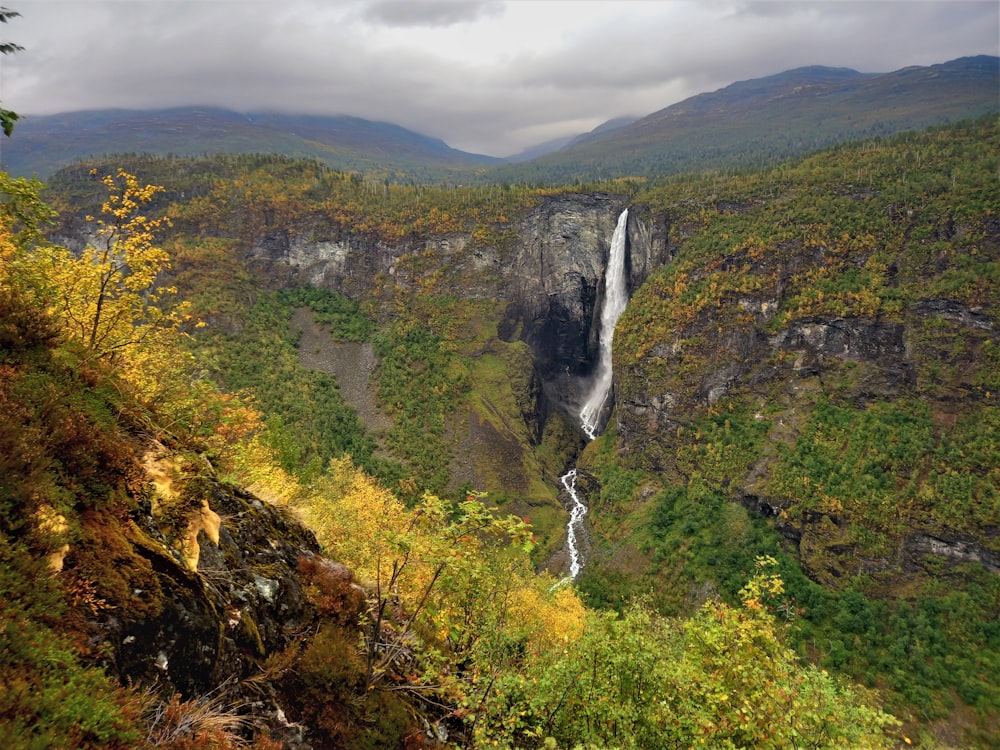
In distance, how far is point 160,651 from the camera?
201 inches

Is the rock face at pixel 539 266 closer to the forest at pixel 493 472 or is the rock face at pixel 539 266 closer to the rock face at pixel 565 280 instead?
the rock face at pixel 565 280

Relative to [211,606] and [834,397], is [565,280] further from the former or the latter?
[211,606]

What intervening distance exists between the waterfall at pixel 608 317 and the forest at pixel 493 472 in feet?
19.5

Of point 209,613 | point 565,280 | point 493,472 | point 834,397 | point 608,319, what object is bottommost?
point 493,472

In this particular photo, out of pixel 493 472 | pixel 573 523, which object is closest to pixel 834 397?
pixel 573 523

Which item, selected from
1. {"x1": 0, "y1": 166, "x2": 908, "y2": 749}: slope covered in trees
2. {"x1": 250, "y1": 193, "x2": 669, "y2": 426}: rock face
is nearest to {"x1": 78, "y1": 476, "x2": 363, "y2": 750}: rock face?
{"x1": 0, "y1": 166, "x2": 908, "y2": 749}: slope covered in trees

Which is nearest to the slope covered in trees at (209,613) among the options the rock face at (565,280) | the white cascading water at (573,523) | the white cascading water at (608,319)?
the white cascading water at (573,523)

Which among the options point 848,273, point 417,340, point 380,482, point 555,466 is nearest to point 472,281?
→ point 417,340

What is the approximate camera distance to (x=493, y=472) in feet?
241

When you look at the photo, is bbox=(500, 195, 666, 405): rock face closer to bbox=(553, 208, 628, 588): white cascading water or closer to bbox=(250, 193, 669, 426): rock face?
bbox=(250, 193, 669, 426): rock face

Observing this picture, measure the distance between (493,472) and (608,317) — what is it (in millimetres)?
43364

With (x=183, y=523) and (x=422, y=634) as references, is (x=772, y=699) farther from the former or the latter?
(x=183, y=523)

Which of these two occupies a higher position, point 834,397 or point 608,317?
point 608,317

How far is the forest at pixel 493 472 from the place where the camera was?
567cm
